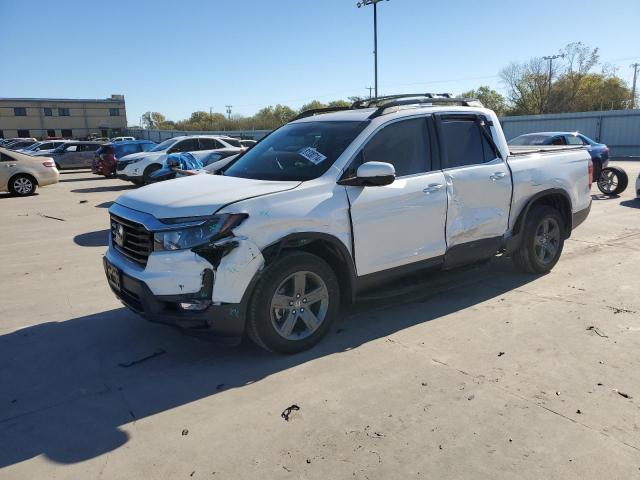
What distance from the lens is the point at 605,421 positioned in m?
3.16

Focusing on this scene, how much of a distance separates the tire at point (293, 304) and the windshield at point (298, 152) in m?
0.79

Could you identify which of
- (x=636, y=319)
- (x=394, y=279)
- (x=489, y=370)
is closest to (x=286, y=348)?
(x=394, y=279)

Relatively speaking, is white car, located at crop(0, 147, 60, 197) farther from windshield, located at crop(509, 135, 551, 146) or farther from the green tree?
the green tree

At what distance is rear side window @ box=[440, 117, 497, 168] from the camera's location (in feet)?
16.9

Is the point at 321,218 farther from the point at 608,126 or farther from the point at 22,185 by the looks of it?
the point at 608,126

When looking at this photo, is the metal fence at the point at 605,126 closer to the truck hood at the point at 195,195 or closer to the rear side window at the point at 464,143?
the rear side window at the point at 464,143

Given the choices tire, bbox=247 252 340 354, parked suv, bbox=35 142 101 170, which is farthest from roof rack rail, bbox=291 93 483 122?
parked suv, bbox=35 142 101 170

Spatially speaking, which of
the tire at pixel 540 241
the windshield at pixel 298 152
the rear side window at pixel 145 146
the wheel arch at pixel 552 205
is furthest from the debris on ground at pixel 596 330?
the rear side window at pixel 145 146

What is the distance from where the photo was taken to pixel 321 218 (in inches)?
161

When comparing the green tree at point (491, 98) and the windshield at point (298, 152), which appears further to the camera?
the green tree at point (491, 98)

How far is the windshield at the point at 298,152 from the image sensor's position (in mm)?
4477

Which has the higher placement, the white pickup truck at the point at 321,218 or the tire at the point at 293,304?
the white pickup truck at the point at 321,218

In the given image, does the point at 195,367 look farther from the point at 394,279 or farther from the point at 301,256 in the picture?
Result: the point at 394,279

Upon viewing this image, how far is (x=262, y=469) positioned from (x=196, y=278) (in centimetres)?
143
